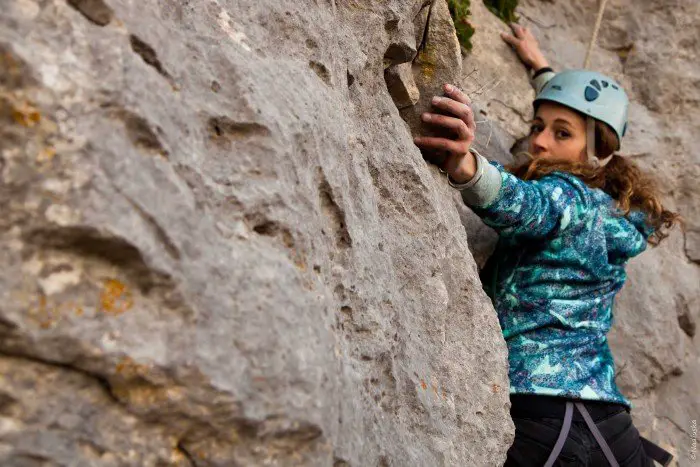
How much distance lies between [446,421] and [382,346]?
376mm

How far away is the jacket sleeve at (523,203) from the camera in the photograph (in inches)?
99.9

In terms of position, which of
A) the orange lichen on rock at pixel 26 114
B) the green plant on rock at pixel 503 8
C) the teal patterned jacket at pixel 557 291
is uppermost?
the orange lichen on rock at pixel 26 114

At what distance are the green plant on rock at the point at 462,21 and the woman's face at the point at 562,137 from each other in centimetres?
58

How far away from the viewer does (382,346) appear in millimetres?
1697

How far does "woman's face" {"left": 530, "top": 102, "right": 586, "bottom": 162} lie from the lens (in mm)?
3277

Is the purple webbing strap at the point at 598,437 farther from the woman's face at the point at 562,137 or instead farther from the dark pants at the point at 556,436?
the woman's face at the point at 562,137

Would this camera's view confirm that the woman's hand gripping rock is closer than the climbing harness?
Yes

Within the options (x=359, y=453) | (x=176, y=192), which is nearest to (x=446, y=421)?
(x=359, y=453)

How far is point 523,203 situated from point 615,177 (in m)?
0.86

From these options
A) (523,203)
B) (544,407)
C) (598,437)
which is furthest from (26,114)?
(598,437)

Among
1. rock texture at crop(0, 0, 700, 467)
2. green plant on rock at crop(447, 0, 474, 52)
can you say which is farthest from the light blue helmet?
rock texture at crop(0, 0, 700, 467)

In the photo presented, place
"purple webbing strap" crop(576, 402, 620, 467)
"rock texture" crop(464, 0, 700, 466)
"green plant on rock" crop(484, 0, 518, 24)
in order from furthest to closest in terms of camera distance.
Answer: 1. "green plant on rock" crop(484, 0, 518, 24)
2. "rock texture" crop(464, 0, 700, 466)
3. "purple webbing strap" crop(576, 402, 620, 467)

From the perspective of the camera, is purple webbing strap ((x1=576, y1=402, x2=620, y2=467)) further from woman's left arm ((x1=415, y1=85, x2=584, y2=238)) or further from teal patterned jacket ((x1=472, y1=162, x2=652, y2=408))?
woman's left arm ((x1=415, y1=85, x2=584, y2=238))

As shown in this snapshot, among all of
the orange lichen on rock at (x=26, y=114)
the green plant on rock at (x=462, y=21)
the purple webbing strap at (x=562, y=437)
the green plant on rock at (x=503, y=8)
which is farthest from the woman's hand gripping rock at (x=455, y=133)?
the green plant on rock at (x=503, y=8)
